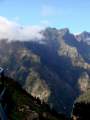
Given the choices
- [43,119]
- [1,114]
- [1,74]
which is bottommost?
[43,119]

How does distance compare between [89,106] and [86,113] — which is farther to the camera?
[89,106]

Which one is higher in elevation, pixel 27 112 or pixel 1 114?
pixel 1 114

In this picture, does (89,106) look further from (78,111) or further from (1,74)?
(1,74)

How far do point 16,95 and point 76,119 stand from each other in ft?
261

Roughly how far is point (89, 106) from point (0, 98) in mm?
108530

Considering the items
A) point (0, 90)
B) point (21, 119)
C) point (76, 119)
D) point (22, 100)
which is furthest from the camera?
point (22, 100)

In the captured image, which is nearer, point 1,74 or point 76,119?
point 1,74

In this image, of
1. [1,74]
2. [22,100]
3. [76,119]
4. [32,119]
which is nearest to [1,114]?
[1,74]

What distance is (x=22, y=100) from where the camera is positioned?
178m

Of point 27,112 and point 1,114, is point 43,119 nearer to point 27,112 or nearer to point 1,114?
point 27,112

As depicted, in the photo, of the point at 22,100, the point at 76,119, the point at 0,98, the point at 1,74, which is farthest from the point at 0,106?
the point at 22,100

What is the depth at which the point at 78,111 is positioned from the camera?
11256 centimetres

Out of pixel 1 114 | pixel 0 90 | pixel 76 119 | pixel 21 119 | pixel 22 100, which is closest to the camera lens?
pixel 1 114

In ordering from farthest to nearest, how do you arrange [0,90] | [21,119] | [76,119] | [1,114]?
[21,119]
[76,119]
[0,90]
[1,114]
